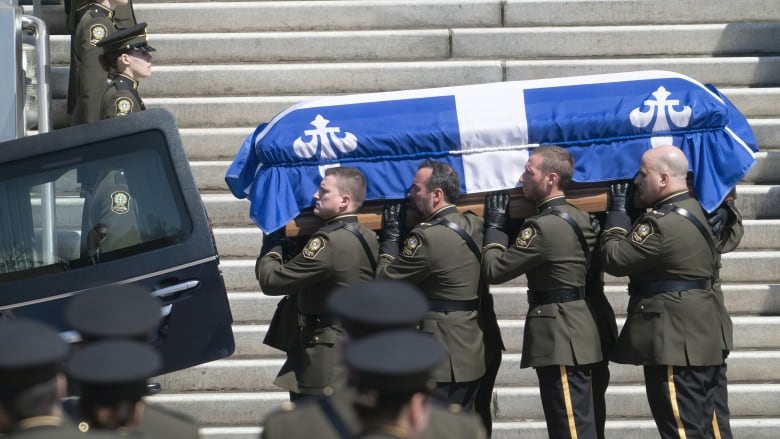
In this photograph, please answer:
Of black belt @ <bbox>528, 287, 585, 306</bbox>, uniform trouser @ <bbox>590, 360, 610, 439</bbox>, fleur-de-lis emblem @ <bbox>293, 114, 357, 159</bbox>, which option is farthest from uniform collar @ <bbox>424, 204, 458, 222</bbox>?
uniform trouser @ <bbox>590, 360, 610, 439</bbox>

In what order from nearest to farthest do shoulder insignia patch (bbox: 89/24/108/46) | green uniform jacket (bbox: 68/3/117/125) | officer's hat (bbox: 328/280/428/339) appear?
officer's hat (bbox: 328/280/428/339) → green uniform jacket (bbox: 68/3/117/125) → shoulder insignia patch (bbox: 89/24/108/46)

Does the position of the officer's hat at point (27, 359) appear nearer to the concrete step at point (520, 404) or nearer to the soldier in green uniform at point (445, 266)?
the soldier in green uniform at point (445, 266)

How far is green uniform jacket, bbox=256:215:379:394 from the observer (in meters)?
6.54

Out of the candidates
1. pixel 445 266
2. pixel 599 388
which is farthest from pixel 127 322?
pixel 599 388

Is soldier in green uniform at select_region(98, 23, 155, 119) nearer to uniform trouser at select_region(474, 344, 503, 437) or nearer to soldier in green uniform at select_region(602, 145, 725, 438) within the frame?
uniform trouser at select_region(474, 344, 503, 437)

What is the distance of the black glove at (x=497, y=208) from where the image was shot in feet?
22.3

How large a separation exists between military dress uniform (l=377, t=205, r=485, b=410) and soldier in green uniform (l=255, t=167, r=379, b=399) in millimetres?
170

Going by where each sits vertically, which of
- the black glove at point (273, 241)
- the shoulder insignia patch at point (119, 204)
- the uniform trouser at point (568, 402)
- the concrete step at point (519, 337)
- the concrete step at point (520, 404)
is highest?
the shoulder insignia patch at point (119, 204)

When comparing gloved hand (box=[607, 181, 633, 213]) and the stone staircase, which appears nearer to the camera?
gloved hand (box=[607, 181, 633, 213])

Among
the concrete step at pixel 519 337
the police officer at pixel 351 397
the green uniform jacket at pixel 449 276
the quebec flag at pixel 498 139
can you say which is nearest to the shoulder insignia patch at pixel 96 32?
the concrete step at pixel 519 337

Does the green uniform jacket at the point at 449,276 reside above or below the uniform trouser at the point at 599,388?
above

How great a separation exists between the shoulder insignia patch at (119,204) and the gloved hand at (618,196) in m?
2.44

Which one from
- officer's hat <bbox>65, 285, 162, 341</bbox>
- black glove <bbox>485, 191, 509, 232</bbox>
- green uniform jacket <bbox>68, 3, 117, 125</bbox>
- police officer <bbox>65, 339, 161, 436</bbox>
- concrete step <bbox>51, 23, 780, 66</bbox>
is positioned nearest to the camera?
police officer <bbox>65, 339, 161, 436</bbox>

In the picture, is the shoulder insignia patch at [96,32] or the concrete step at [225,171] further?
the concrete step at [225,171]
